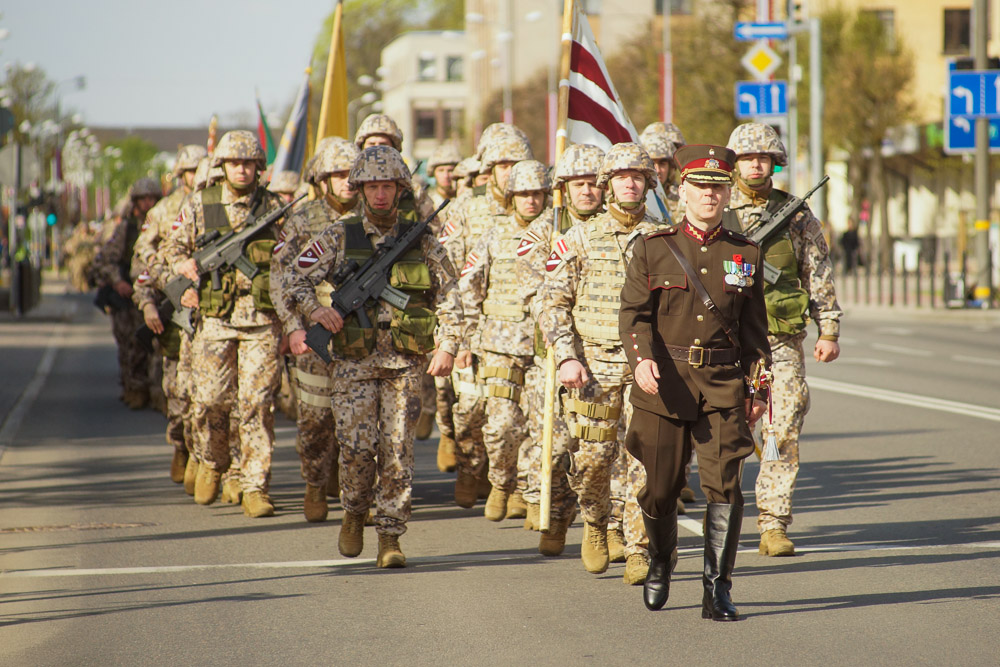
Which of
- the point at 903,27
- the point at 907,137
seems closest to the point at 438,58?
the point at 903,27

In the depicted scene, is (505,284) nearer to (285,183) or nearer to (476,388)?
(476,388)

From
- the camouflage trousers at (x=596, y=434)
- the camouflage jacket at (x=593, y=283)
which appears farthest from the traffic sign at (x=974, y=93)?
the camouflage trousers at (x=596, y=434)

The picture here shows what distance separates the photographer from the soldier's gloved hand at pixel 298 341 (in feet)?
26.0

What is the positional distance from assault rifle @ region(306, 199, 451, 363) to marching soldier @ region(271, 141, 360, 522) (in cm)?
53

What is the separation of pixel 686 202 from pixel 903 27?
53.8m

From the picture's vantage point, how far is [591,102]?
9.02 m

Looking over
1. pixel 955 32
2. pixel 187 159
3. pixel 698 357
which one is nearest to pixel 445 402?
pixel 187 159

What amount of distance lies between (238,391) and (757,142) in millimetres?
3605

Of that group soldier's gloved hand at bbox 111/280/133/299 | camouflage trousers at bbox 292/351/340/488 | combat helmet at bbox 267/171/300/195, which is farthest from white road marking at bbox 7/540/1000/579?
soldier's gloved hand at bbox 111/280/133/299

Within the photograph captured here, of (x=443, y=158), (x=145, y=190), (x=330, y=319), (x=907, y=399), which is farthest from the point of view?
(x=907, y=399)

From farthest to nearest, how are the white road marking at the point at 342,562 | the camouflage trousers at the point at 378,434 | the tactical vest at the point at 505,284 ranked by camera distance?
the tactical vest at the point at 505,284
the camouflage trousers at the point at 378,434
the white road marking at the point at 342,562

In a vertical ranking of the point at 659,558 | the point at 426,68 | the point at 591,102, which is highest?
the point at 426,68

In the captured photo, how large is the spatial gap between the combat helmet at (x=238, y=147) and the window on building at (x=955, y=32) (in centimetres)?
5287

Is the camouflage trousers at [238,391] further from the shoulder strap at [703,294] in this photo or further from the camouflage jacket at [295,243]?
the shoulder strap at [703,294]
